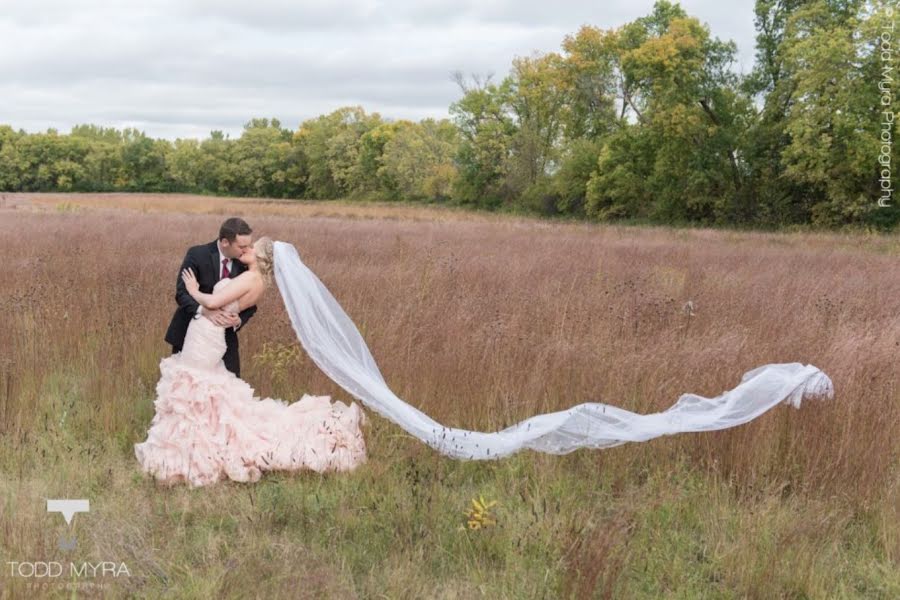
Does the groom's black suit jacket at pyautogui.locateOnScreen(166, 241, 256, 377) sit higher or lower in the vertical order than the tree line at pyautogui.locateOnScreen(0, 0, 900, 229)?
lower

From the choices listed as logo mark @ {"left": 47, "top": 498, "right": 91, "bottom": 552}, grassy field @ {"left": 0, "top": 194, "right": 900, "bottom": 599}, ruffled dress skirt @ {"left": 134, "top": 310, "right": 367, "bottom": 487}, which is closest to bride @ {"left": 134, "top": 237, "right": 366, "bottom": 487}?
ruffled dress skirt @ {"left": 134, "top": 310, "right": 367, "bottom": 487}

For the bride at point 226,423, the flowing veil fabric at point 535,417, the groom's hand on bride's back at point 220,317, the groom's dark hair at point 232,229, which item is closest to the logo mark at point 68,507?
the bride at point 226,423

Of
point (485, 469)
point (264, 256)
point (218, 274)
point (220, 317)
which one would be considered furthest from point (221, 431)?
point (485, 469)

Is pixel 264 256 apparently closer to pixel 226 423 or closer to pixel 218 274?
pixel 218 274

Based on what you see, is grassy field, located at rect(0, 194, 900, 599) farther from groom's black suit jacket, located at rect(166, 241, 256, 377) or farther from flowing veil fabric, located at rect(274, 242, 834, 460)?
groom's black suit jacket, located at rect(166, 241, 256, 377)

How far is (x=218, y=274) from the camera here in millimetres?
5027

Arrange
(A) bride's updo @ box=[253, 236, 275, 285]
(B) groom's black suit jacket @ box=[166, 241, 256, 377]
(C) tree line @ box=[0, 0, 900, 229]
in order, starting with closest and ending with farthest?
(B) groom's black suit jacket @ box=[166, 241, 256, 377] < (A) bride's updo @ box=[253, 236, 275, 285] < (C) tree line @ box=[0, 0, 900, 229]

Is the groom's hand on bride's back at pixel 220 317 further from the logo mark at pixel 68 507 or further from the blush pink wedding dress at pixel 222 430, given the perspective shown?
the logo mark at pixel 68 507

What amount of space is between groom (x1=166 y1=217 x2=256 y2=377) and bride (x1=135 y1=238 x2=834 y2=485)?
81 mm

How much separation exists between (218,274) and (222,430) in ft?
3.69

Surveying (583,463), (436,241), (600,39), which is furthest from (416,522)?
(600,39)

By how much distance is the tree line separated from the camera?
25.0 meters

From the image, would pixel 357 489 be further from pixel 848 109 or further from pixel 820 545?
pixel 848 109

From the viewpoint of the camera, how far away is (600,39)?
4031 centimetres
